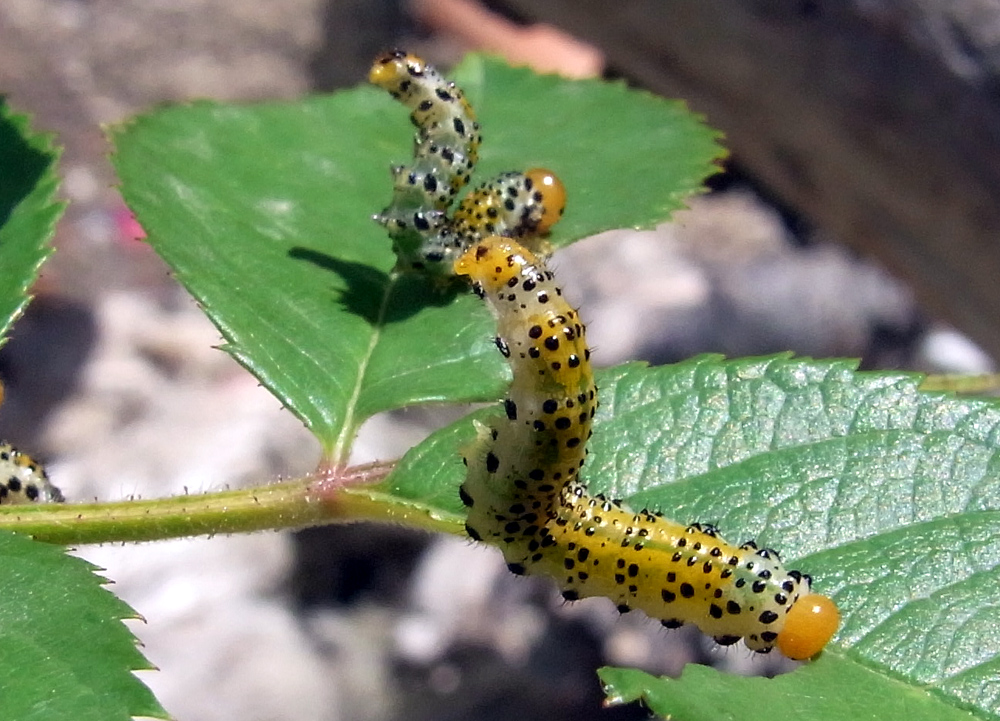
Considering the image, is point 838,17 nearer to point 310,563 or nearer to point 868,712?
point 310,563

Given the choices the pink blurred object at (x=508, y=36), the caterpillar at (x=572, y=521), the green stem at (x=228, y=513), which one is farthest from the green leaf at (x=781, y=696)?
the pink blurred object at (x=508, y=36)

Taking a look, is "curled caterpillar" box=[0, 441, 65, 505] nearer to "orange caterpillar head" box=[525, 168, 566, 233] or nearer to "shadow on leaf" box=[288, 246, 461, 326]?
"shadow on leaf" box=[288, 246, 461, 326]

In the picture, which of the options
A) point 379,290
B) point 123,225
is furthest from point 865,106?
point 123,225

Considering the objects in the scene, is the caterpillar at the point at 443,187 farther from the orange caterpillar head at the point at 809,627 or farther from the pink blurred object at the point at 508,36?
the pink blurred object at the point at 508,36

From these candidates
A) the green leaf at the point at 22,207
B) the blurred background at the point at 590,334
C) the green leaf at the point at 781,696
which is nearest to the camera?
the green leaf at the point at 781,696

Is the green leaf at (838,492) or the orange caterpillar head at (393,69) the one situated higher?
the orange caterpillar head at (393,69)

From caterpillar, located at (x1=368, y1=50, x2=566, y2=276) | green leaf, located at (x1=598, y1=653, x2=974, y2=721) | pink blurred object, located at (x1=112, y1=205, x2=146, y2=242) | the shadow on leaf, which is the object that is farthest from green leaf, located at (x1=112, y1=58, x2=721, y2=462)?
pink blurred object, located at (x1=112, y1=205, x2=146, y2=242)
